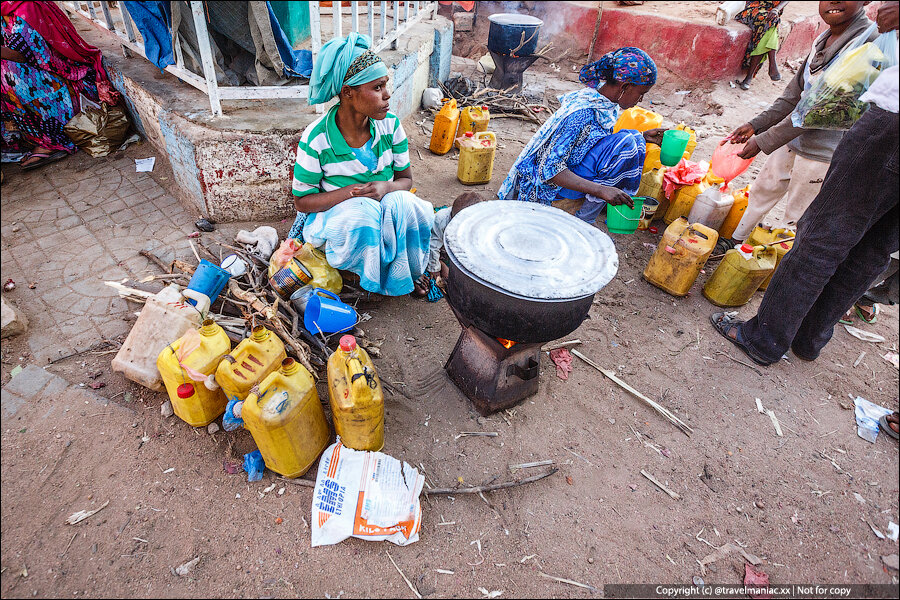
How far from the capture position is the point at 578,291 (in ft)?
6.46

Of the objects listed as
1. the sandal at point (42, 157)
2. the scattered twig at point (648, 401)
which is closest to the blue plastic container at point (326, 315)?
the scattered twig at point (648, 401)

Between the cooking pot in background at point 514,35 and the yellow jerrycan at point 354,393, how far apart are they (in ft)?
21.2

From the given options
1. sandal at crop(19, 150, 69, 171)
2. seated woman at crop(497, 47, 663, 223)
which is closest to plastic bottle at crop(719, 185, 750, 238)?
seated woman at crop(497, 47, 663, 223)

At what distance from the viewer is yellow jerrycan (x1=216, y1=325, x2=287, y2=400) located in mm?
2135

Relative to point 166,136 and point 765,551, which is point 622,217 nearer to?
point 765,551

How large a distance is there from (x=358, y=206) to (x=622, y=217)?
253cm

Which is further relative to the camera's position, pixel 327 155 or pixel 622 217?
pixel 622 217

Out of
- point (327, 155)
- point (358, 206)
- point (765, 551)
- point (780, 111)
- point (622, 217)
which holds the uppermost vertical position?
point (780, 111)

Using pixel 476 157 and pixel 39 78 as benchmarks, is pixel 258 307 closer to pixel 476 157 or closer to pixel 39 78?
pixel 476 157

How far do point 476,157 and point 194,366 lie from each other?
3586 millimetres

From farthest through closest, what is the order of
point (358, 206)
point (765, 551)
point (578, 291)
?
point (358, 206), point (765, 551), point (578, 291)

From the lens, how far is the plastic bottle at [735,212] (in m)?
4.20

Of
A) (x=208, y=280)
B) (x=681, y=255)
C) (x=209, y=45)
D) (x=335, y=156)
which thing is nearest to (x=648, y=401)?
(x=681, y=255)

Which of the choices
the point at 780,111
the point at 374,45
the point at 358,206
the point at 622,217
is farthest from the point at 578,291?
the point at 374,45
